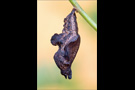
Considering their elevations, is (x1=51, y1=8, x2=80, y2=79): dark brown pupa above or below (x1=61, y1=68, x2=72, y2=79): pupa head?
above

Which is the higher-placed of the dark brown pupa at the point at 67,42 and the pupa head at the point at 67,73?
the dark brown pupa at the point at 67,42

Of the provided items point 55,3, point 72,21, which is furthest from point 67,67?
point 55,3

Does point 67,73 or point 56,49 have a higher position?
point 56,49

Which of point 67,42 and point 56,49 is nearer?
point 67,42

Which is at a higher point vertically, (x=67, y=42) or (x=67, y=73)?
(x=67, y=42)
